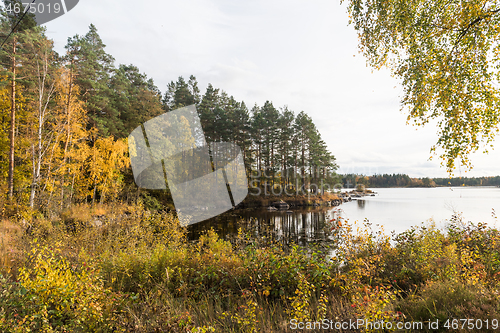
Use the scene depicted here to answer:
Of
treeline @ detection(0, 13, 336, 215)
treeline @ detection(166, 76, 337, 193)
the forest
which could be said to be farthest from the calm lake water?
treeline @ detection(166, 76, 337, 193)

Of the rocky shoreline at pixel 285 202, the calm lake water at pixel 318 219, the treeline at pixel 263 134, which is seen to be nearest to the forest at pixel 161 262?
the calm lake water at pixel 318 219

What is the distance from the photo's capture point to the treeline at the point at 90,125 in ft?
33.7

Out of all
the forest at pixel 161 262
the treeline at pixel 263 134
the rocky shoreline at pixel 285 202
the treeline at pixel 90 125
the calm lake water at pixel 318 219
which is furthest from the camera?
the treeline at pixel 263 134

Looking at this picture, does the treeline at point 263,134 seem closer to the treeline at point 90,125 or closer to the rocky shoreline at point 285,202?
the treeline at point 90,125

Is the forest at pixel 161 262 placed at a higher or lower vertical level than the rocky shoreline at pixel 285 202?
higher

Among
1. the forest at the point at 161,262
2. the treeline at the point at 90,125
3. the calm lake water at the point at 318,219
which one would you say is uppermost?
the treeline at the point at 90,125

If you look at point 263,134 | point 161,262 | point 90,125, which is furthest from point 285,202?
point 161,262

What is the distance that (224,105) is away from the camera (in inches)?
1256

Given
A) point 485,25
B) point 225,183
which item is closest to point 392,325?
point 485,25

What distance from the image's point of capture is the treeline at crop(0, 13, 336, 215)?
33.7 ft

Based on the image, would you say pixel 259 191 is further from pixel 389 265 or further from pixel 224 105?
pixel 389 265

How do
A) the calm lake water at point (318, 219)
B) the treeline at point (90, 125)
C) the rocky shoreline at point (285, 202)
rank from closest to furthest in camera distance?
the treeline at point (90, 125) → the calm lake water at point (318, 219) → the rocky shoreline at point (285, 202)

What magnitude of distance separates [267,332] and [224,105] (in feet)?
104

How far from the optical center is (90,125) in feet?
57.0
